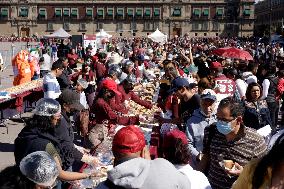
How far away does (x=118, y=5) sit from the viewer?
285ft

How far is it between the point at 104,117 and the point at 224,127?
2.67 m

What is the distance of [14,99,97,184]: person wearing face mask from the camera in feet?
14.0

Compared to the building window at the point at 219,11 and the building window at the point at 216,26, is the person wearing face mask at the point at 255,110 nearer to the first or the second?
the building window at the point at 216,26

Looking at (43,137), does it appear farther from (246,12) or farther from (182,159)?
(246,12)

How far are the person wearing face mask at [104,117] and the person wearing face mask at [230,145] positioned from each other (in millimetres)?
2131

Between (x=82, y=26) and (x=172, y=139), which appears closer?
(x=172, y=139)

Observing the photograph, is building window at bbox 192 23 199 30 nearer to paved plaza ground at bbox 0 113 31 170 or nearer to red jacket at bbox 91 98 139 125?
paved plaza ground at bbox 0 113 31 170

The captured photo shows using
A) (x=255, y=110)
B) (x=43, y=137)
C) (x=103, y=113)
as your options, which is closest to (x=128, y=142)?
(x=43, y=137)

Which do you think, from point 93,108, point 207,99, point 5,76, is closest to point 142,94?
point 93,108

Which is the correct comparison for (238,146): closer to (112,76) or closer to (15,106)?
(112,76)

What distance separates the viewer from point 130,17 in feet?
284

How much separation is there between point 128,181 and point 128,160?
27 cm

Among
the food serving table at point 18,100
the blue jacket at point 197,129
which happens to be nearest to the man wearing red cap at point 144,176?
the blue jacket at point 197,129

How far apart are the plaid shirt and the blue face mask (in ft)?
0.27
